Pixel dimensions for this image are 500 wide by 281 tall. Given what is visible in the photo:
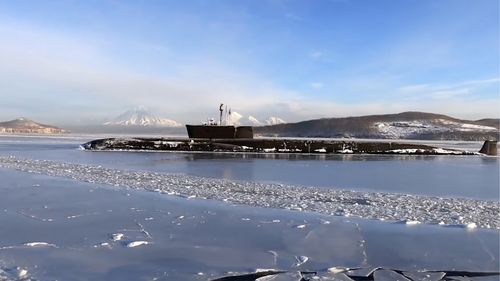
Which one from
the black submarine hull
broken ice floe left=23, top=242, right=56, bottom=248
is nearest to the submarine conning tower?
the black submarine hull

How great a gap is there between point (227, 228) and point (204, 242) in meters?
0.76

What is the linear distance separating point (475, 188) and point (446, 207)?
379 centimetres

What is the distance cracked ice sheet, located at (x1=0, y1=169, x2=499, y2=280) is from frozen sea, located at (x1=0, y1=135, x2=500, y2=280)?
0.5 inches

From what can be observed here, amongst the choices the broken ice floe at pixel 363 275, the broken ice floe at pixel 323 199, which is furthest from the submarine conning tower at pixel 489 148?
the broken ice floe at pixel 363 275

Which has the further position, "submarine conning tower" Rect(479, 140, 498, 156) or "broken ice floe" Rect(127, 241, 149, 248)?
"submarine conning tower" Rect(479, 140, 498, 156)

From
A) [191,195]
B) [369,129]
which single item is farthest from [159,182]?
[369,129]

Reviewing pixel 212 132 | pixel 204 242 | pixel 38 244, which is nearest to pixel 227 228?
pixel 204 242

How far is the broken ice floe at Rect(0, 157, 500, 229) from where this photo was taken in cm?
661

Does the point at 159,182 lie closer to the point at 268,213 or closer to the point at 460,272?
the point at 268,213

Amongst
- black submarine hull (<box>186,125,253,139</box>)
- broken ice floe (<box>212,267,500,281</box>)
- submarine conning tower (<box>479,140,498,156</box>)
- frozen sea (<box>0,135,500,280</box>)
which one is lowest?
broken ice floe (<box>212,267,500,281</box>)

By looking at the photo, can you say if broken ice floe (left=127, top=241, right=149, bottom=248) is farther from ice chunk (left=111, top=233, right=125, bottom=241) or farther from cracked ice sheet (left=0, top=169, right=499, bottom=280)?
ice chunk (left=111, top=233, right=125, bottom=241)

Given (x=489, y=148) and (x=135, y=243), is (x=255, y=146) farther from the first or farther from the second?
(x=135, y=243)

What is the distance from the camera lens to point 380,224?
236 inches

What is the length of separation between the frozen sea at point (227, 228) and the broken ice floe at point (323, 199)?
22mm
